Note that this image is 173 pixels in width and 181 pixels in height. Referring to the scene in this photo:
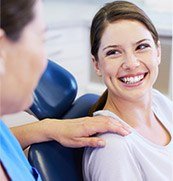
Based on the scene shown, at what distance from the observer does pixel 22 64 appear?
64 cm

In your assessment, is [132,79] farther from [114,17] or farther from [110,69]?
[114,17]

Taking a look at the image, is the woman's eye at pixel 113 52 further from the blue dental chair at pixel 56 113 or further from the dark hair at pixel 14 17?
the dark hair at pixel 14 17

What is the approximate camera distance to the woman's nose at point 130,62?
1.18 metres

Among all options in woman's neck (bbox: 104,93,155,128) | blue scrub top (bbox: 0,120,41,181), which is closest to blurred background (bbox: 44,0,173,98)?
woman's neck (bbox: 104,93,155,128)

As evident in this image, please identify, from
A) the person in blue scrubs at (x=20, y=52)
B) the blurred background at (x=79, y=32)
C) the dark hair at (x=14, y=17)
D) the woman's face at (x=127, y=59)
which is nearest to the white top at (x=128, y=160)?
the woman's face at (x=127, y=59)

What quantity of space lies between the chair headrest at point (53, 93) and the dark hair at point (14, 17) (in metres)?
0.69

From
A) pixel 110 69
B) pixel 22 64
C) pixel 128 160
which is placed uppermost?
pixel 22 64

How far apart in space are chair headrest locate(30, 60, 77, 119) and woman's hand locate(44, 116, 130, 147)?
15 centimetres

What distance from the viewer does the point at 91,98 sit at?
4.88ft

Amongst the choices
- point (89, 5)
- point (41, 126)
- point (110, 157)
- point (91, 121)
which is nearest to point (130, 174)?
point (110, 157)

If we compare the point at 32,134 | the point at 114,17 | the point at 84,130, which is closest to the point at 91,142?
the point at 84,130

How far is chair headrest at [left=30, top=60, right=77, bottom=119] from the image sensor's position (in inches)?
52.0

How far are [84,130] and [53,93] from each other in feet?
0.86

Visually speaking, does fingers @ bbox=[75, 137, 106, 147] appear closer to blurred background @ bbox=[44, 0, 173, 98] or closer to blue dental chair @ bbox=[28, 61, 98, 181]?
blue dental chair @ bbox=[28, 61, 98, 181]
